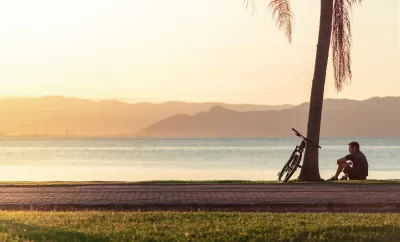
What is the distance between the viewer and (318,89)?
952 inches

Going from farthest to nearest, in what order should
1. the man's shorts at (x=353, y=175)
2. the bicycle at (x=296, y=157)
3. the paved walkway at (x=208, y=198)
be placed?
the man's shorts at (x=353, y=175) < the bicycle at (x=296, y=157) < the paved walkway at (x=208, y=198)

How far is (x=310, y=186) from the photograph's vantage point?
68.3 ft

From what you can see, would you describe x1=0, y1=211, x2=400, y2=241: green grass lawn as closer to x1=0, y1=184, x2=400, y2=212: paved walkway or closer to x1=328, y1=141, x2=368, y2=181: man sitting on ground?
x1=0, y1=184, x2=400, y2=212: paved walkway

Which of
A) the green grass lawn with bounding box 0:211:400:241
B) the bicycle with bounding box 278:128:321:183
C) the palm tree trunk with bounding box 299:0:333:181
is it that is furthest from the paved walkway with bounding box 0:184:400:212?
the palm tree trunk with bounding box 299:0:333:181

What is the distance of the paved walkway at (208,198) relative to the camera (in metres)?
16.0

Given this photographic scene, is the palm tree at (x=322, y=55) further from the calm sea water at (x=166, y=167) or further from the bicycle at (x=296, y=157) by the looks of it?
the calm sea water at (x=166, y=167)

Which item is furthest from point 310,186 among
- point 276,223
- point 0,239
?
point 0,239

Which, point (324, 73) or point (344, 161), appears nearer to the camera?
point (324, 73)

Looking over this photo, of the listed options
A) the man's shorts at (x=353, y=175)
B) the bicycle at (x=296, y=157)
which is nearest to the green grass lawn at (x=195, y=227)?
the bicycle at (x=296, y=157)

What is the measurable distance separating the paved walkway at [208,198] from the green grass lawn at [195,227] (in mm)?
1834

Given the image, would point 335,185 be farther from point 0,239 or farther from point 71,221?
point 0,239

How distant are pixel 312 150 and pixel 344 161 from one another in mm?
2182

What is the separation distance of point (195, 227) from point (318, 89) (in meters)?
12.6

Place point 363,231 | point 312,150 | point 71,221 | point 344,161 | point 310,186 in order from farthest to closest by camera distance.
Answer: point 344,161 < point 312,150 < point 310,186 < point 71,221 < point 363,231
